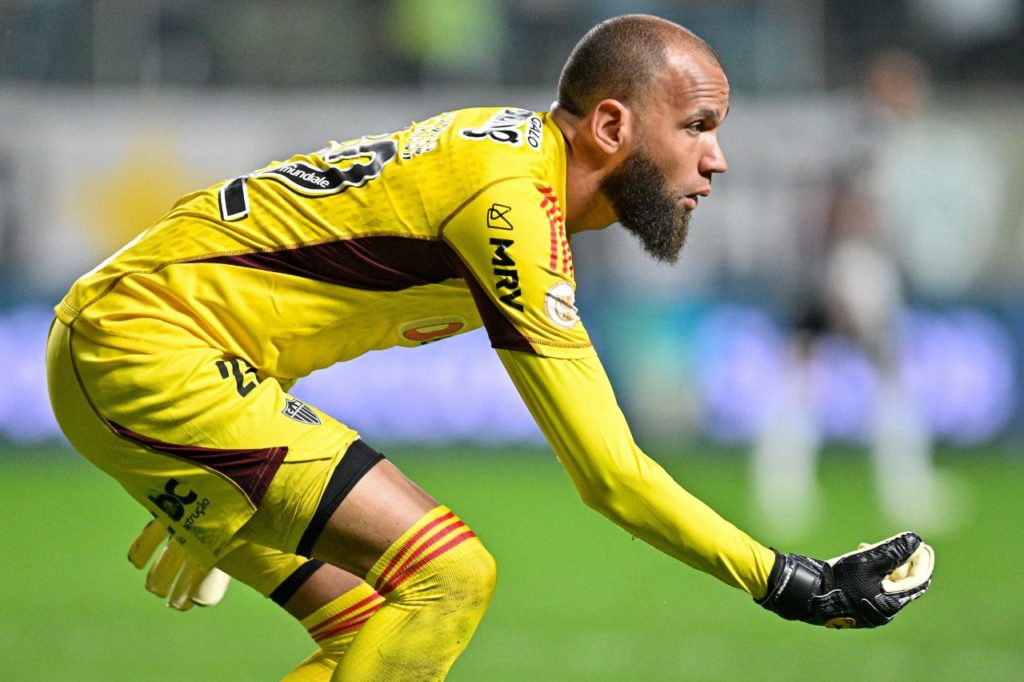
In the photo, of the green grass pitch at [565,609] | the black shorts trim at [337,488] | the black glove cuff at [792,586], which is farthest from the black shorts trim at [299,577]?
the green grass pitch at [565,609]

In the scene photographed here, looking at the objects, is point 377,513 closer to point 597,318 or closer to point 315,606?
point 315,606

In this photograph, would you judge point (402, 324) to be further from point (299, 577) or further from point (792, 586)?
point (792, 586)

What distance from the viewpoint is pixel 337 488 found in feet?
13.6

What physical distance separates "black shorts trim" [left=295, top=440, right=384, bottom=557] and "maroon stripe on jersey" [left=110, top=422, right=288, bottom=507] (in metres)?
0.15

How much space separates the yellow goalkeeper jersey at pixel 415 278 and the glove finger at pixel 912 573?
319 mm

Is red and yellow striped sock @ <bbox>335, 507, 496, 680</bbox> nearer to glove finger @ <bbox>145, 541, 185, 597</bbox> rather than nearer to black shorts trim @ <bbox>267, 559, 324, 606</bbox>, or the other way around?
black shorts trim @ <bbox>267, 559, 324, 606</bbox>

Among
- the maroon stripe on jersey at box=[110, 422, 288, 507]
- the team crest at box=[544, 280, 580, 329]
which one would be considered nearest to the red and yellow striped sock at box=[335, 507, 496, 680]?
the maroon stripe on jersey at box=[110, 422, 288, 507]

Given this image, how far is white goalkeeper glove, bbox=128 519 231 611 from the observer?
5.07m

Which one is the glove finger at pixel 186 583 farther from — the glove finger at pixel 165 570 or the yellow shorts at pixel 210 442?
the yellow shorts at pixel 210 442

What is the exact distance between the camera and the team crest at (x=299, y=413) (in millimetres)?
4230

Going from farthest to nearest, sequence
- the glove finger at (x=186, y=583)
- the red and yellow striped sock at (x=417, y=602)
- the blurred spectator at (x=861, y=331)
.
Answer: the blurred spectator at (x=861, y=331) → the glove finger at (x=186, y=583) → the red and yellow striped sock at (x=417, y=602)

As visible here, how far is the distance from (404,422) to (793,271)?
3.62 metres

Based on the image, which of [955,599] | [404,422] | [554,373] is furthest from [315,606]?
[404,422]

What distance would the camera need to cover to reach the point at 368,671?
4.12 m
